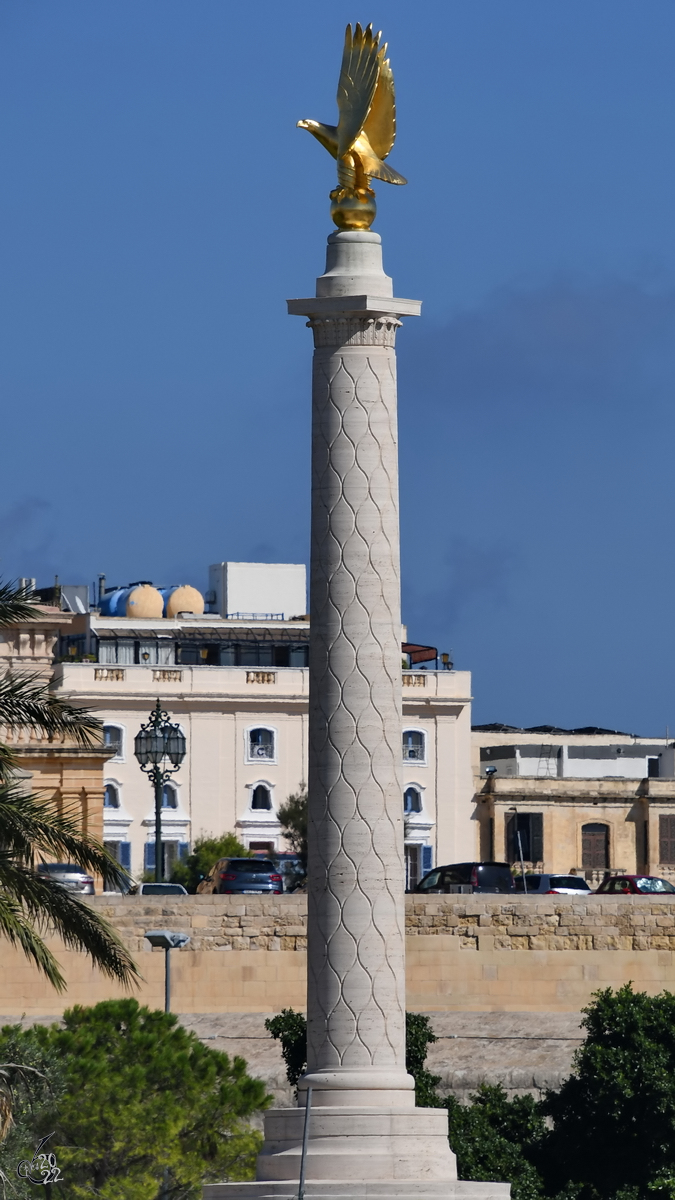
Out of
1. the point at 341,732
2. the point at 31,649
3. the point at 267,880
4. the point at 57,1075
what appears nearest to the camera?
the point at 341,732

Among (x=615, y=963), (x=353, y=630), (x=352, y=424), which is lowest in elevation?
(x=615, y=963)

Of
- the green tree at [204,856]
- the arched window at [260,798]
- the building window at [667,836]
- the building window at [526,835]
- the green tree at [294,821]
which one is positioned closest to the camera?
the green tree at [204,856]

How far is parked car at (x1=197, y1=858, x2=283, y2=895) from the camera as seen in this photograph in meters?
46.0

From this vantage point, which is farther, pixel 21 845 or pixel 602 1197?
pixel 602 1197

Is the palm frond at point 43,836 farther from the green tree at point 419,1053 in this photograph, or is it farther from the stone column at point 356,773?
the green tree at point 419,1053

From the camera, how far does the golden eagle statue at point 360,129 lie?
22.9 metres

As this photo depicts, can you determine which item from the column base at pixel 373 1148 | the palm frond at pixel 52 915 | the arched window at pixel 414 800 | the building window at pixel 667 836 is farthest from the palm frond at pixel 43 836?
the arched window at pixel 414 800

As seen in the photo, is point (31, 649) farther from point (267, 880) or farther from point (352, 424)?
point (352, 424)

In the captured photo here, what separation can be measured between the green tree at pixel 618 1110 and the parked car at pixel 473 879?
1275 cm

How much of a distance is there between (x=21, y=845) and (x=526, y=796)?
176ft

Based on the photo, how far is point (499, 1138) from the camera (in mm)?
30516

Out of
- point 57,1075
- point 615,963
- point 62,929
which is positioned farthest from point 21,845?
point 615,963

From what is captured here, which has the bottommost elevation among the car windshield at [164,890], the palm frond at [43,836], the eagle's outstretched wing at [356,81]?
the palm frond at [43,836]

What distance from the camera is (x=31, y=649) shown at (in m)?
69.4
